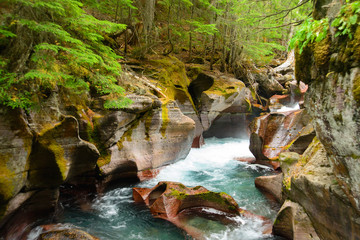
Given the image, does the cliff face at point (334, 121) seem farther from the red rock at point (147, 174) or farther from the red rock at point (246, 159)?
the red rock at point (246, 159)

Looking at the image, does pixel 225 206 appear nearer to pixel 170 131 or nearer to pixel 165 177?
pixel 165 177

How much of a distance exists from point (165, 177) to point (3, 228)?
17.5 feet

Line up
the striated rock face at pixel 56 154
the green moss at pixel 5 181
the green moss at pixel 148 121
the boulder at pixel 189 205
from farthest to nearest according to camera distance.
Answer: the green moss at pixel 148 121
the boulder at pixel 189 205
the striated rock face at pixel 56 154
the green moss at pixel 5 181

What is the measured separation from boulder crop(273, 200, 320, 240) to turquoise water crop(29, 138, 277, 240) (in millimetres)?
376

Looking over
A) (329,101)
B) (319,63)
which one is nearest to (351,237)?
(329,101)

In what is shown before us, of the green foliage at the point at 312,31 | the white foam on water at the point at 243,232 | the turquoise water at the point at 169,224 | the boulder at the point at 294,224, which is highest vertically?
the green foliage at the point at 312,31

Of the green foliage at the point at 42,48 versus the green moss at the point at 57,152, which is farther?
the green moss at the point at 57,152

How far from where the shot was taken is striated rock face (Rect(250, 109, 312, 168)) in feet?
31.5

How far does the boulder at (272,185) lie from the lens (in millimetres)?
6715

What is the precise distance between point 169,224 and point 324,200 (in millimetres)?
3719

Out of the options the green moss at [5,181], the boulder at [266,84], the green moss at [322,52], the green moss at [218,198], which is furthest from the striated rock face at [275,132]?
the boulder at [266,84]

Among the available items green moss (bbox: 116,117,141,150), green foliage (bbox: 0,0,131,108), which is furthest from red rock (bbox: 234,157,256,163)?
green foliage (bbox: 0,0,131,108)

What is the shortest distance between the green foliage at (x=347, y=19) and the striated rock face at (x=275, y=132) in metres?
7.73

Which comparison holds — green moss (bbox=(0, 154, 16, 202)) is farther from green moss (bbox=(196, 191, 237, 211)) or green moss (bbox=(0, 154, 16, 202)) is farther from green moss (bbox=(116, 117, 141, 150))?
green moss (bbox=(196, 191, 237, 211))
